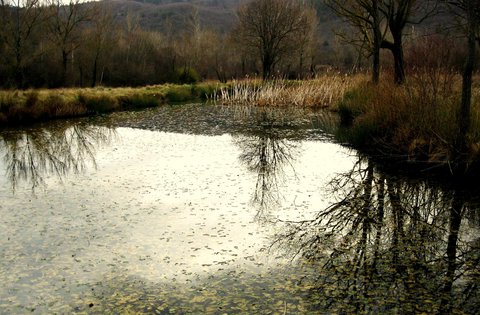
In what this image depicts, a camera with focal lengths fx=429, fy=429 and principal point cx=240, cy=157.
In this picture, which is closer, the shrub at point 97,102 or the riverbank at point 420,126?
the riverbank at point 420,126

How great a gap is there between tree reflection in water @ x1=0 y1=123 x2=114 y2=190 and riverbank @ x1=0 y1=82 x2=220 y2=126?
4.77ft

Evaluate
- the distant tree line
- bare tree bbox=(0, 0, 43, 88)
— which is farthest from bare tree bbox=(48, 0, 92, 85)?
bare tree bbox=(0, 0, 43, 88)

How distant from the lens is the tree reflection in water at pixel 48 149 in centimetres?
838

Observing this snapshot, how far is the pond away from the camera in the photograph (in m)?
3.84

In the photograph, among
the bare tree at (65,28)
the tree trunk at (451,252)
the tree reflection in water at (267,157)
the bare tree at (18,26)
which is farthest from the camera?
the bare tree at (65,28)

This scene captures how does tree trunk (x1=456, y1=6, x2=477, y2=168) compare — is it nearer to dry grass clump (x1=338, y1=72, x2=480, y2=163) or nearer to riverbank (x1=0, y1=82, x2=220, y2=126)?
dry grass clump (x1=338, y1=72, x2=480, y2=163)

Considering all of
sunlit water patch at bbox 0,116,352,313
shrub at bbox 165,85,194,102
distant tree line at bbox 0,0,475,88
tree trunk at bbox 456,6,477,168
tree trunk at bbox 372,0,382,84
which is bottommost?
sunlit water patch at bbox 0,116,352,313

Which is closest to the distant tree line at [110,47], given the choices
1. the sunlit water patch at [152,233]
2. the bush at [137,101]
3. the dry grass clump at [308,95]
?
the dry grass clump at [308,95]

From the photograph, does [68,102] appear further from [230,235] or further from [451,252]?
[451,252]

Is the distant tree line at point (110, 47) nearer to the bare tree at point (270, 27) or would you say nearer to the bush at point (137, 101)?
the bare tree at point (270, 27)

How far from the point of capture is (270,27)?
27.8m

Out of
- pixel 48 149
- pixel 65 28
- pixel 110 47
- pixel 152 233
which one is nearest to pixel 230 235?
pixel 152 233

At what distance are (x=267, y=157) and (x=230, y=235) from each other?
4542 mm

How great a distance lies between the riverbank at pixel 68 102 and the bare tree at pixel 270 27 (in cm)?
746
